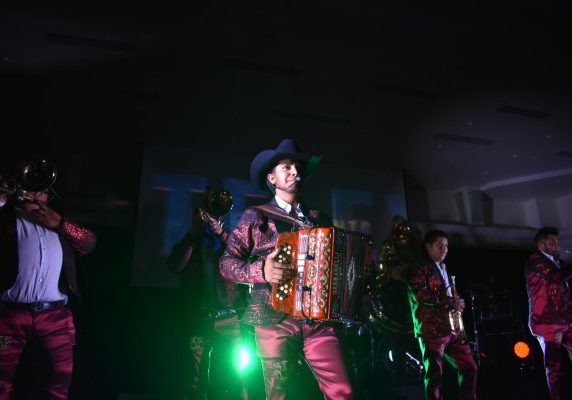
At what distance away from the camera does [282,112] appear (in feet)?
22.9

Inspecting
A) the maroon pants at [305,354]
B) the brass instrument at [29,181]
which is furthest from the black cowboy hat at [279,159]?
the brass instrument at [29,181]

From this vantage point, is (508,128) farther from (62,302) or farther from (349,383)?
(62,302)

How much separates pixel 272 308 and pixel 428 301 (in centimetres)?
289

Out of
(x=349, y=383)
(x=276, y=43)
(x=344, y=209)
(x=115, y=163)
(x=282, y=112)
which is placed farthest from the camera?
(x=344, y=209)

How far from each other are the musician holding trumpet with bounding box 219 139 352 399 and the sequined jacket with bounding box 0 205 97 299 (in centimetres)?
144

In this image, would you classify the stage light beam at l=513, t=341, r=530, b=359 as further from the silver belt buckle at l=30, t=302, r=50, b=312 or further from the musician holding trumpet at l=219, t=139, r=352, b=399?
the silver belt buckle at l=30, t=302, r=50, b=312

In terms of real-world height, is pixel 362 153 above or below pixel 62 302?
above

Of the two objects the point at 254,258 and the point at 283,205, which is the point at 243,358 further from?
the point at 283,205

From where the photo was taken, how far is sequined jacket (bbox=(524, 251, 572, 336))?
500 centimetres

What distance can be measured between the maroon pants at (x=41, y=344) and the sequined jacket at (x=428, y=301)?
11.4ft

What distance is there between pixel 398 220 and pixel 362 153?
1848 mm

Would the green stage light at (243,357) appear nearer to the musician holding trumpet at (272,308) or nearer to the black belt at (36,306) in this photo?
the musician holding trumpet at (272,308)

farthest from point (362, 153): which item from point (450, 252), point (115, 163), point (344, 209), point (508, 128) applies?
point (115, 163)

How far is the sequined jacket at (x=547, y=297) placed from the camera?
5.00m
